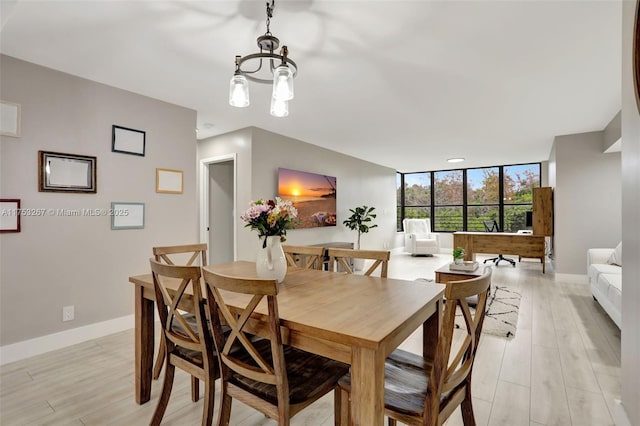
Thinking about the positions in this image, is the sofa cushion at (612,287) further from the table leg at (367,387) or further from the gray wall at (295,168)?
the gray wall at (295,168)

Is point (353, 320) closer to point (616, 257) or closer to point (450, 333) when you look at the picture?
point (450, 333)

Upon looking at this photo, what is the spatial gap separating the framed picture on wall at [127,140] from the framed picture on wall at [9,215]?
892 millimetres

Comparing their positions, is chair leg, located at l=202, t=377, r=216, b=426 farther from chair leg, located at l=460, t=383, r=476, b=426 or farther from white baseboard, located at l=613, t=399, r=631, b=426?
white baseboard, located at l=613, t=399, r=631, b=426

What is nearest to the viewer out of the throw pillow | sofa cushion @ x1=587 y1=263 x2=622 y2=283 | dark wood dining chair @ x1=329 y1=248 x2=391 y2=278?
dark wood dining chair @ x1=329 y1=248 x2=391 y2=278

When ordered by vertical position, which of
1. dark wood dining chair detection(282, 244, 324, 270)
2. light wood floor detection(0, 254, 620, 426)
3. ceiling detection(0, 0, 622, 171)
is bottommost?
light wood floor detection(0, 254, 620, 426)

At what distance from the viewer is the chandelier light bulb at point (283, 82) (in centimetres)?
175

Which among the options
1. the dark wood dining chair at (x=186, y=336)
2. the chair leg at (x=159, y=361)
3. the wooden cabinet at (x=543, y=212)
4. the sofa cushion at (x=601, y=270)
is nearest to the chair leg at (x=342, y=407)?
the dark wood dining chair at (x=186, y=336)

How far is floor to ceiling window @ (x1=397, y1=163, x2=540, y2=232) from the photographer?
8.20m

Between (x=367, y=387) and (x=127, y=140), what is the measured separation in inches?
129

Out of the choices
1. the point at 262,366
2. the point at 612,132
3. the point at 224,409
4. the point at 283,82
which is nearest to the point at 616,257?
the point at 612,132

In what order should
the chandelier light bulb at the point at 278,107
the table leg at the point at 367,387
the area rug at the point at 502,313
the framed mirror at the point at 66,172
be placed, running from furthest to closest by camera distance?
1. the area rug at the point at 502,313
2. the framed mirror at the point at 66,172
3. the chandelier light bulb at the point at 278,107
4. the table leg at the point at 367,387

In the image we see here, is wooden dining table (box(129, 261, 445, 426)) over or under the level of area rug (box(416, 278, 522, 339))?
over

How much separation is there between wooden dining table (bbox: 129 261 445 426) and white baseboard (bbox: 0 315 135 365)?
136 centimetres

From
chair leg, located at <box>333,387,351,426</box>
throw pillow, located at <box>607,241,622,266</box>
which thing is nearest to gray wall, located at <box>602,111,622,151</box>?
throw pillow, located at <box>607,241,622,266</box>
